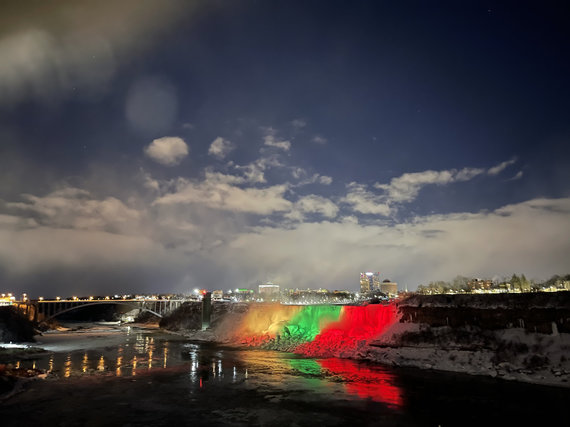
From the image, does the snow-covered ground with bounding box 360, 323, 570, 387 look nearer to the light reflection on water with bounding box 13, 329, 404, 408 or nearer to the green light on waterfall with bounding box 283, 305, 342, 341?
the light reflection on water with bounding box 13, 329, 404, 408

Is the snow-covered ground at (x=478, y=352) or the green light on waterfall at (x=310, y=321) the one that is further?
the green light on waterfall at (x=310, y=321)

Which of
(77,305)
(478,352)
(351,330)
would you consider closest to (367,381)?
(478,352)

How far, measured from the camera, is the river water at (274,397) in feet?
57.2

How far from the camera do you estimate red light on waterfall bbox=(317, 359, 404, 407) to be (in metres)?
21.2

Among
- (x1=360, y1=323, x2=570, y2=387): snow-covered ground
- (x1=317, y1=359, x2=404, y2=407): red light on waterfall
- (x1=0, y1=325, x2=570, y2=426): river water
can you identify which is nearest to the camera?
(x1=0, y1=325, x2=570, y2=426): river water

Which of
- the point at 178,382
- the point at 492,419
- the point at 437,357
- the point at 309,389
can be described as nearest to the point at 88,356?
the point at 178,382

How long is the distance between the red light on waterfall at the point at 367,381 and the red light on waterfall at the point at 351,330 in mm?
5191

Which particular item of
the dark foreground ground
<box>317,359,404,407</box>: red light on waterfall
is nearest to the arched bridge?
the dark foreground ground

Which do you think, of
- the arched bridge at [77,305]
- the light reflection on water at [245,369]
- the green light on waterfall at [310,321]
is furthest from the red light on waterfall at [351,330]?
the arched bridge at [77,305]

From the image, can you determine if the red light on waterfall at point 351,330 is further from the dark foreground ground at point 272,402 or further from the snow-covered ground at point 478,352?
the dark foreground ground at point 272,402

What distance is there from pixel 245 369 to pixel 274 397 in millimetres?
10944

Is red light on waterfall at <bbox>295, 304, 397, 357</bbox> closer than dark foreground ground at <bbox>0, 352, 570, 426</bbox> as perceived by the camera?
No

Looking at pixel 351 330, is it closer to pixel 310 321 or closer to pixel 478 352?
pixel 310 321

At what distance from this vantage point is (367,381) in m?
25.8
